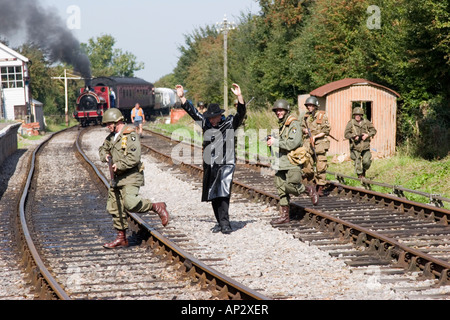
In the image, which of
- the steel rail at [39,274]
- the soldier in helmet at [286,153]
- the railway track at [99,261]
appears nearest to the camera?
the steel rail at [39,274]

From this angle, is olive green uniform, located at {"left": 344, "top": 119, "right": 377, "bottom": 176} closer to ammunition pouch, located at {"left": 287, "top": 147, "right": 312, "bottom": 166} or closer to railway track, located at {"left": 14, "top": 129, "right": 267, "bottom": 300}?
ammunition pouch, located at {"left": 287, "top": 147, "right": 312, "bottom": 166}

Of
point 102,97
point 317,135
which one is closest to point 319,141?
point 317,135

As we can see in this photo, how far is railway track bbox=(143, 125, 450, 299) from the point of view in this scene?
7922mm

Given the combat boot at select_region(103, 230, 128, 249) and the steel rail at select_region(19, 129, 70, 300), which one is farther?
the combat boot at select_region(103, 230, 128, 249)

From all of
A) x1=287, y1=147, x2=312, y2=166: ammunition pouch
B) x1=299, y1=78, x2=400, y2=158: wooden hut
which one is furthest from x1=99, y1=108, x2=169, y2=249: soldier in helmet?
x1=299, y1=78, x2=400, y2=158: wooden hut

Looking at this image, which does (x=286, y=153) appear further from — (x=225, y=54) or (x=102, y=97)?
(x=102, y=97)

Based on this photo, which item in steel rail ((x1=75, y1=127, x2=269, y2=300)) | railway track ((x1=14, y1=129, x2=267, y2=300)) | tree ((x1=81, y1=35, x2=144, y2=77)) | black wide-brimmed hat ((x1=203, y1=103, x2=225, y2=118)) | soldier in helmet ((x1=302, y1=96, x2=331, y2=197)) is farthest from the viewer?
tree ((x1=81, y1=35, x2=144, y2=77))

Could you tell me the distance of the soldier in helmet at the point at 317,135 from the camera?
1324cm

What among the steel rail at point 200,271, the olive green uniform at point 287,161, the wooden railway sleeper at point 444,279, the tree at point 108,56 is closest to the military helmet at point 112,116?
the steel rail at point 200,271

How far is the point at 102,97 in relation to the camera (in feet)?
153

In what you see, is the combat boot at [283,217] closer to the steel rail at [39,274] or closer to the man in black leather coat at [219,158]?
the man in black leather coat at [219,158]

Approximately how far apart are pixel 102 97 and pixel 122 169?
38858 millimetres

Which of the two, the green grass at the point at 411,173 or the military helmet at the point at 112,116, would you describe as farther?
the green grass at the point at 411,173

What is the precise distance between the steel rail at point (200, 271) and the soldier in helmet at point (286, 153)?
2167 mm
